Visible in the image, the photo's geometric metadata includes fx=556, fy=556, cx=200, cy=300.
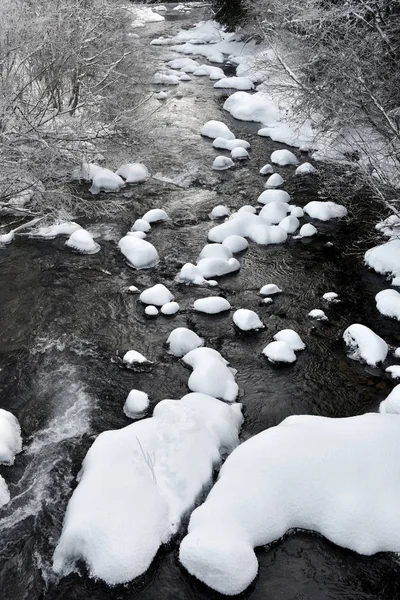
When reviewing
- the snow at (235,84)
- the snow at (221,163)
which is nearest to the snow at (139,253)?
the snow at (221,163)

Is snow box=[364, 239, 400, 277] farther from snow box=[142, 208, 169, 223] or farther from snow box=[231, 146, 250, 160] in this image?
snow box=[231, 146, 250, 160]

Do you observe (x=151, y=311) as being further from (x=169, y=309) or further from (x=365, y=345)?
(x=365, y=345)

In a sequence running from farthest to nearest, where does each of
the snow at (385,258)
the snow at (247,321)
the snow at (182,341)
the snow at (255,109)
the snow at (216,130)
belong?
the snow at (255,109) → the snow at (216,130) → the snow at (385,258) → the snow at (247,321) → the snow at (182,341)

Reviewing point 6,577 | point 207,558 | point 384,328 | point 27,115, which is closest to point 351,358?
Answer: point 384,328

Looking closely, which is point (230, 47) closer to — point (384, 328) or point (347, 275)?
point (347, 275)

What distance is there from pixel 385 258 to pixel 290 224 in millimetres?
1789

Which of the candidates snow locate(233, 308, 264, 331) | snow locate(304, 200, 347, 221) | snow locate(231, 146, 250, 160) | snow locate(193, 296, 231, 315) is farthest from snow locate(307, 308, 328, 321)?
snow locate(231, 146, 250, 160)

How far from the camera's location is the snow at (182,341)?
6762 millimetres

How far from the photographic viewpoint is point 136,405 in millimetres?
5898

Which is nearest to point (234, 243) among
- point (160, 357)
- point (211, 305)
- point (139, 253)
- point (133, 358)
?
point (139, 253)

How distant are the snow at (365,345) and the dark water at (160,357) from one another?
133mm

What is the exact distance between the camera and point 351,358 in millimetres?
6785

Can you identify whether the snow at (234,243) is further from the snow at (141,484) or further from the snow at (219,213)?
the snow at (141,484)

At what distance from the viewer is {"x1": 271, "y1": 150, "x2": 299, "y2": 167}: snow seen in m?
12.2
